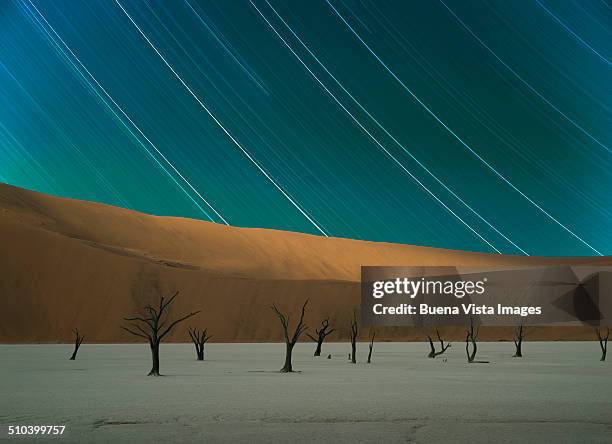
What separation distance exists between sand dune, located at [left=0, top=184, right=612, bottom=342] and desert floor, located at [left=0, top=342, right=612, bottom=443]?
180ft

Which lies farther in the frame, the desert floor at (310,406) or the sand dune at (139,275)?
the sand dune at (139,275)

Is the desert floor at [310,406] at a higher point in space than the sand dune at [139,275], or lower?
lower

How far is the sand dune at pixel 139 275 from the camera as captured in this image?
83.6 meters

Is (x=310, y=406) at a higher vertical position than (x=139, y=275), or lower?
lower

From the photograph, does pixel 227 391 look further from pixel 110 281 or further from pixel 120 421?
pixel 110 281

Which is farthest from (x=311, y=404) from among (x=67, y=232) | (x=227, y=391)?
(x=67, y=232)

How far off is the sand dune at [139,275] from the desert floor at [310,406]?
180 ft

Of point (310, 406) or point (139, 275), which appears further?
point (139, 275)

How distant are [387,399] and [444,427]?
5.58 m

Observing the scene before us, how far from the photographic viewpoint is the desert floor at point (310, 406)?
12.8 meters

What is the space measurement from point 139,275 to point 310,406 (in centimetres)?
7830

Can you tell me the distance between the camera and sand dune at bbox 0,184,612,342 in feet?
274

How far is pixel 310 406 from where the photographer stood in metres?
17.3

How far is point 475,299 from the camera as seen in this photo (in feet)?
292
